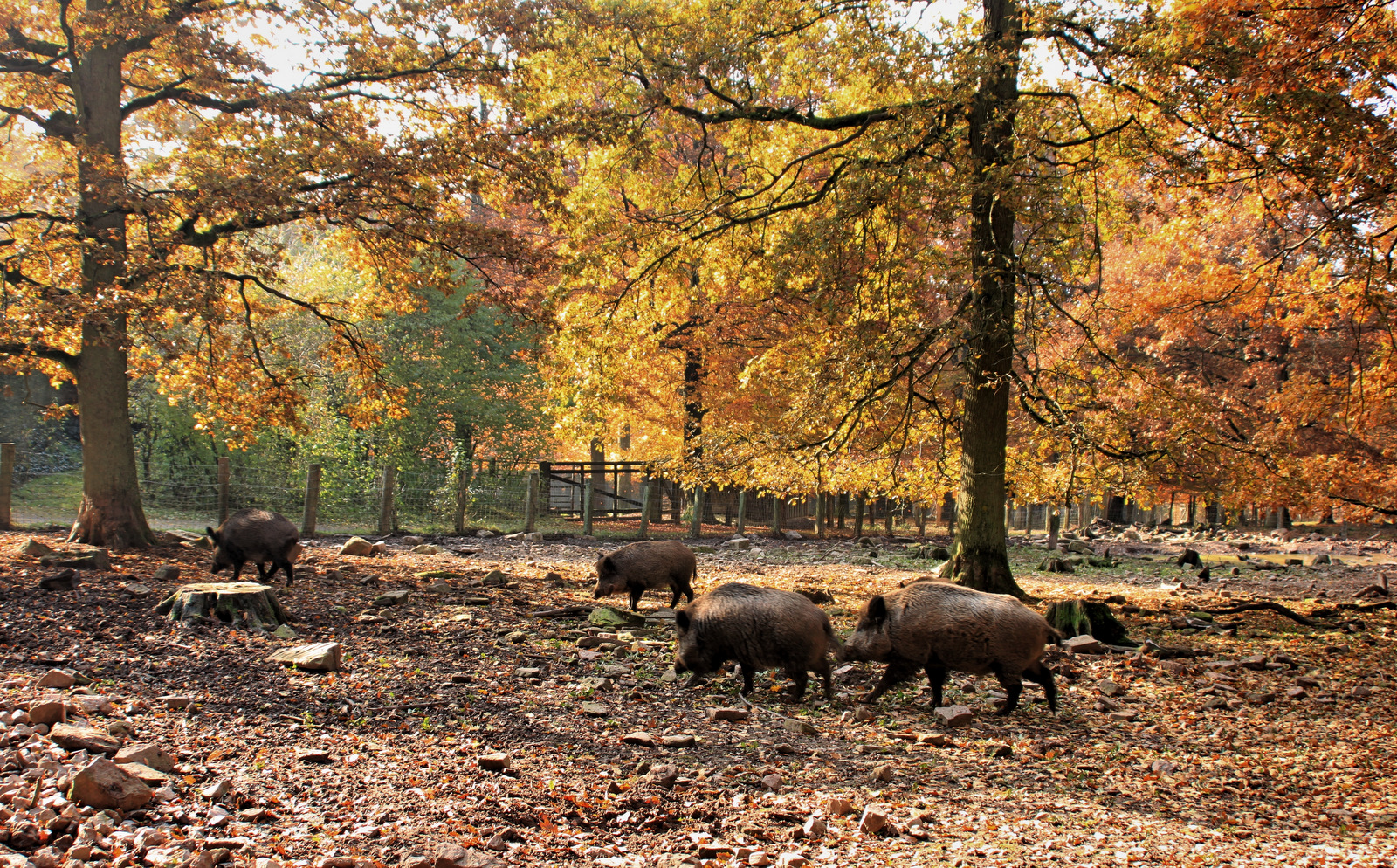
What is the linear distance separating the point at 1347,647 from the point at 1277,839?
20.4 ft

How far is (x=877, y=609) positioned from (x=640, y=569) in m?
4.23

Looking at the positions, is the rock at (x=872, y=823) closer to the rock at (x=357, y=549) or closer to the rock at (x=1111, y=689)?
the rock at (x=1111, y=689)

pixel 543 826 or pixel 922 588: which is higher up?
pixel 922 588

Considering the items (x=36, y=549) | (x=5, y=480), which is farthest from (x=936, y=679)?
(x=5, y=480)

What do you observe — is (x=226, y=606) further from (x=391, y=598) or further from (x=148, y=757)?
(x=148, y=757)

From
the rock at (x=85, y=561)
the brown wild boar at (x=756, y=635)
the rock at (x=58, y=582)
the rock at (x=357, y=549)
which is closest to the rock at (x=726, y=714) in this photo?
the brown wild boar at (x=756, y=635)

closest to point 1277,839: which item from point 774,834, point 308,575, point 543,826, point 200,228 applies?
point 774,834

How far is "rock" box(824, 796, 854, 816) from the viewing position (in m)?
4.22

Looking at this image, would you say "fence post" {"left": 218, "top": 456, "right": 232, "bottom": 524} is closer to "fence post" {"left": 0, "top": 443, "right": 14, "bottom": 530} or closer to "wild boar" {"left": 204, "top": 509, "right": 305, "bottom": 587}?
"fence post" {"left": 0, "top": 443, "right": 14, "bottom": 530}

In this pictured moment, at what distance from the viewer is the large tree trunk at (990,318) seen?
8.87 m

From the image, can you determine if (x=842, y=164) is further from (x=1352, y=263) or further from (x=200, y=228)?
(x=200, y=228)

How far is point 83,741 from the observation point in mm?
4051

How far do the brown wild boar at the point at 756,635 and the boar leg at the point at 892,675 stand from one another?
1.14 feet

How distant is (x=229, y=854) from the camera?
10.6 feet
